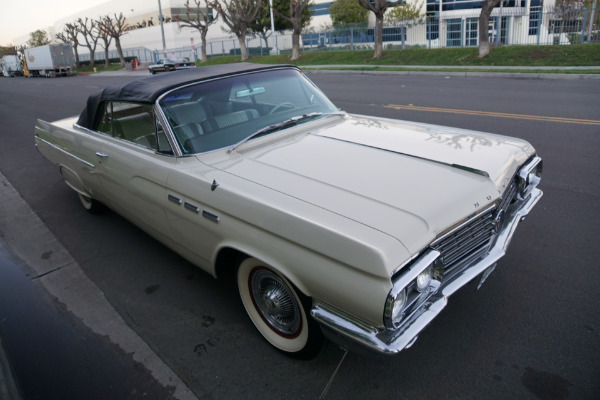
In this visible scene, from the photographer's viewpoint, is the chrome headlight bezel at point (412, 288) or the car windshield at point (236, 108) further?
the car windshield at point (236, 108)

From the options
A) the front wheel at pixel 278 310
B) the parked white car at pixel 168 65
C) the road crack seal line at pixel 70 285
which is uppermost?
the parked white car at pixel 168 65

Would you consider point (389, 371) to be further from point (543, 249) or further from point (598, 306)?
point (543, 249)

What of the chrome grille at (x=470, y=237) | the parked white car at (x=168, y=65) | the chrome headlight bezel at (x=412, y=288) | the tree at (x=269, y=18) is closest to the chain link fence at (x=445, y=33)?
the tree at (x=269, y=18)

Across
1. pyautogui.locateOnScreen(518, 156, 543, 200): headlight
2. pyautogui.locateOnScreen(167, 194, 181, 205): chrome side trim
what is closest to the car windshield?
pyautogui.locateOnScreen(167, 194, 181, 205): chrome side trim

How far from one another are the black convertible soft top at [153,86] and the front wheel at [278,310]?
1.67 metres

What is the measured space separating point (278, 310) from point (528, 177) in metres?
2.13

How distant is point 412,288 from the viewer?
2314 mm

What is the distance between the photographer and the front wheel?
8.78ft

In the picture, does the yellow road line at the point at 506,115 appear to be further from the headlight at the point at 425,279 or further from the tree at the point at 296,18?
the tree at the point at 296,18

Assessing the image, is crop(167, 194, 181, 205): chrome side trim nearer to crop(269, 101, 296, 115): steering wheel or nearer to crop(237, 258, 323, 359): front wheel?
crop(237, 258, 323, 359): front wheel

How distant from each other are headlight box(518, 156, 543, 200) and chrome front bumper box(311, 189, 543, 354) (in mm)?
895

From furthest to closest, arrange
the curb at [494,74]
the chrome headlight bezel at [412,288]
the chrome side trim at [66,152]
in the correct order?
the curb at [494,74] < the chrome side trim at [66,152] < the chrome headlight bezel at [412,288]

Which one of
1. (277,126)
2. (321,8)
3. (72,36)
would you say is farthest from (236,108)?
A: (72,36)

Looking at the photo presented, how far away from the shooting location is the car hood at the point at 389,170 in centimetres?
240
